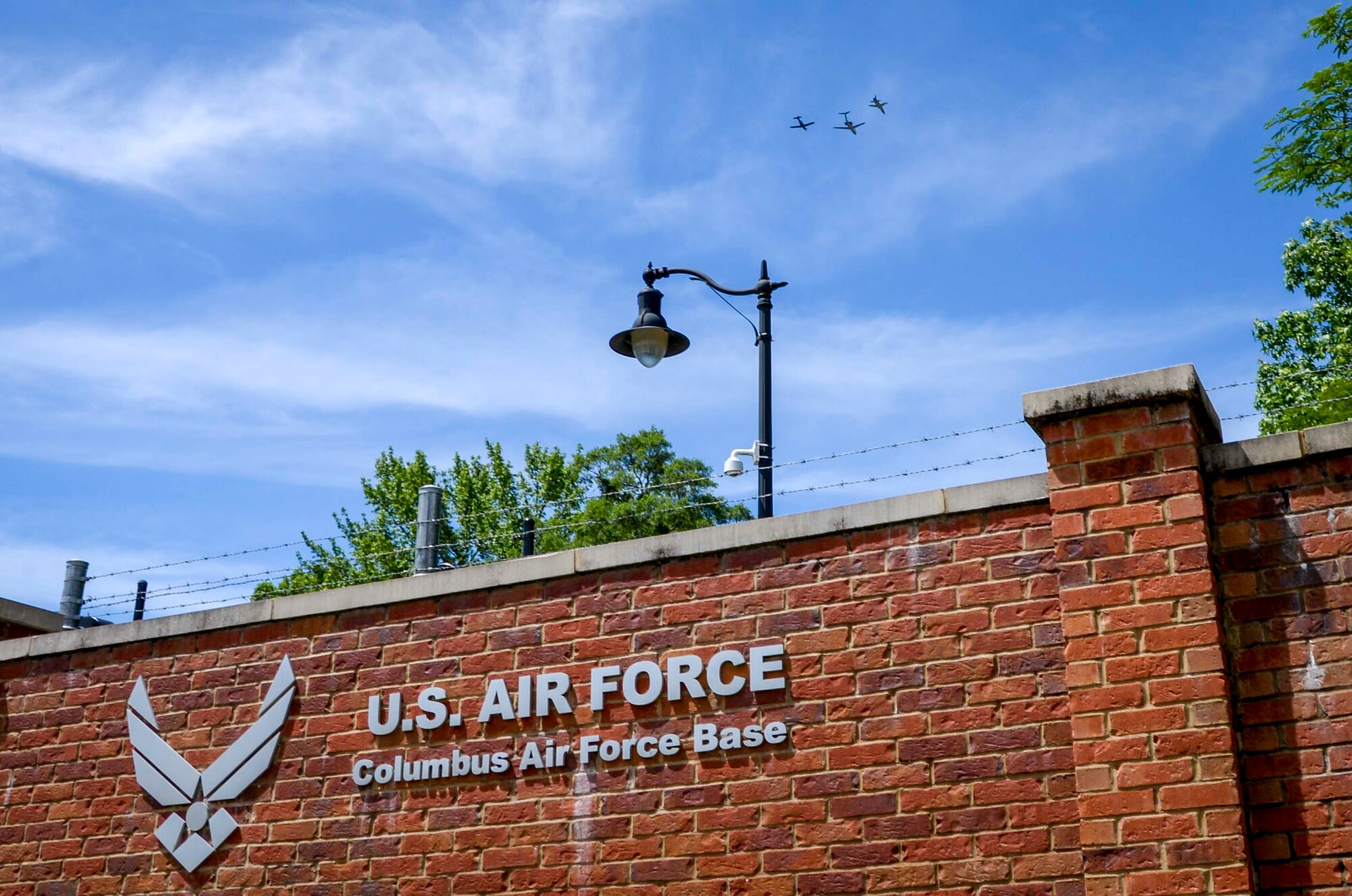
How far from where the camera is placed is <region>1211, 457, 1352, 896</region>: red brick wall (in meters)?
5.92

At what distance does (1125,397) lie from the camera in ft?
21.6

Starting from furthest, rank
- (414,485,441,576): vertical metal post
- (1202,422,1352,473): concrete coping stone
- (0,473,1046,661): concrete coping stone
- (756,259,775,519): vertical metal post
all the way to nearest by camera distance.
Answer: (756,259,775,519): vertical metal post → (414,485,441,576): vertical metal post → (0,473,1046,661): concrete coping stone → (1202,422,1352,473): concrete coping stone

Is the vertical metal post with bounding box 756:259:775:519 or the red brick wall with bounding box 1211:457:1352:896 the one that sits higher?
the vertical metal post with bounding box 756:259:775:519

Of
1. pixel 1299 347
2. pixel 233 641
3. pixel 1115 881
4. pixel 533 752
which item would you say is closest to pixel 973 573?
pixel 1115 881

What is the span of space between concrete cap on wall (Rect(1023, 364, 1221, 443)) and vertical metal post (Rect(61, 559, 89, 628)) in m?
8.08

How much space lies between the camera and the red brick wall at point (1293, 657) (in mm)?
5922

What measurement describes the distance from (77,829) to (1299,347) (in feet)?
91.4

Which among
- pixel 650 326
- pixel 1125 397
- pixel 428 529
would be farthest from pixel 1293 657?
pixel 650 326

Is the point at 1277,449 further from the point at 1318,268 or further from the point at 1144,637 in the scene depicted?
the point at 1318,268

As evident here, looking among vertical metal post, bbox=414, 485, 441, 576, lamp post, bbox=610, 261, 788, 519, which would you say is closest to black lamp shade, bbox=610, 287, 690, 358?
lamp post, bbox=610, 261, 788, 519

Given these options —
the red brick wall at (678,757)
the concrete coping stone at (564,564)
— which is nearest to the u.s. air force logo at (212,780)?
the red brick wall at (678,757)

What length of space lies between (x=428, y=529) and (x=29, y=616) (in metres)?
3.97

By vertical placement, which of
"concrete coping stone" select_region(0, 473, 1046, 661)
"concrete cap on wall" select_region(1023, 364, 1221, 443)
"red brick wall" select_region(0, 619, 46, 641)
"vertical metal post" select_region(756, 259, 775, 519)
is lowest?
"concrete coping stone" select_region(0, 473, 1046, 661)

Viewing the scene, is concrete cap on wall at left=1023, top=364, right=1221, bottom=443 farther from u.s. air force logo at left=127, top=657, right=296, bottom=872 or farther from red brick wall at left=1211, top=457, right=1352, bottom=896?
u.s. air force logo at left=127, top=657, right=296, bottom=872
